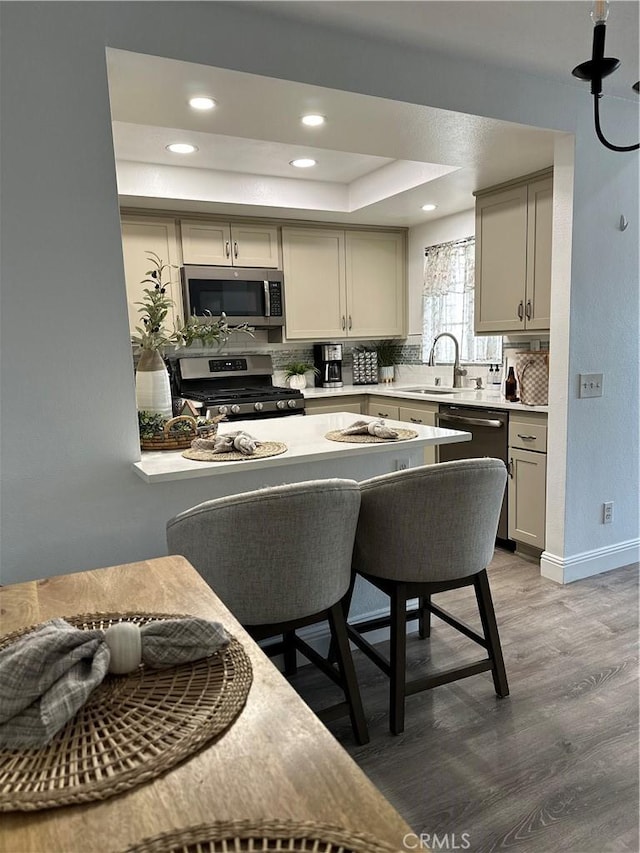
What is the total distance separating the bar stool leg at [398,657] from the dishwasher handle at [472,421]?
1.78 m

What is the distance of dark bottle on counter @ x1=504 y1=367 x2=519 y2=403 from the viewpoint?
136 inches

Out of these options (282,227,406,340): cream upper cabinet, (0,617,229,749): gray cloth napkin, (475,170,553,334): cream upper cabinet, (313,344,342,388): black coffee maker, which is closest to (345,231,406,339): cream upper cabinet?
(282,227,406,340): cream upper cabinet

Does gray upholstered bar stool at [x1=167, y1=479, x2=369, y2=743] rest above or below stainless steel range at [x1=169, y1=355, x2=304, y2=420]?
below

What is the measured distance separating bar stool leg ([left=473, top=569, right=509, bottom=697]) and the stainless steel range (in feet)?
7.80

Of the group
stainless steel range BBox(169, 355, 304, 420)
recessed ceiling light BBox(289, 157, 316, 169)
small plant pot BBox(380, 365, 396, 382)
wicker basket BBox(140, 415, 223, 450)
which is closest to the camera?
wicker basket BBox(140, 415, 223, 450)

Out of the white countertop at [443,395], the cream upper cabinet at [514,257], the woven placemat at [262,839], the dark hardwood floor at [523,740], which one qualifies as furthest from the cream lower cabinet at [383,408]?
the woven placemat at [262,839]

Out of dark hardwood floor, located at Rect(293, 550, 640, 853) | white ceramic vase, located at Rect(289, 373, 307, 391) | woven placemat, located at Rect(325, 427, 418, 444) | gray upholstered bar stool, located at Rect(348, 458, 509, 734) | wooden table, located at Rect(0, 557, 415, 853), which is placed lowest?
dark hardwood floor, located at Rect(293, 550, 640, 853)

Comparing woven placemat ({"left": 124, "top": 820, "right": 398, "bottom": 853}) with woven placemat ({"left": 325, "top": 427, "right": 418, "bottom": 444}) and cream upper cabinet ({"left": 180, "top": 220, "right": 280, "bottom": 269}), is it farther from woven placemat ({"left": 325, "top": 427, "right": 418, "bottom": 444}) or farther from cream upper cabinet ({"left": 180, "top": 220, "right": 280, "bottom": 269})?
cream upper cabinet ({"left": 180, "top": 220, "right": 280, "bottom": 269})

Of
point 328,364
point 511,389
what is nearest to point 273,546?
point 511,389

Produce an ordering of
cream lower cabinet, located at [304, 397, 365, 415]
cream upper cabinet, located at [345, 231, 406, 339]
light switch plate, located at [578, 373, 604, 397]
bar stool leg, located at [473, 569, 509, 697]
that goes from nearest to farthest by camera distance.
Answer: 1. bar stool leg, located at [473, 569, 509, 697]
2. light switch plate, located at [578, 373, 604, 397]
3. cream lower cabinet, located at [304, 397, 365, 415]
4. cream upper cabinet, located at [345, 231, 406, 339]

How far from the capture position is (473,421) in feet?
11.6

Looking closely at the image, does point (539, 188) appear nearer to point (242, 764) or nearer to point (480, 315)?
point (480, 315)

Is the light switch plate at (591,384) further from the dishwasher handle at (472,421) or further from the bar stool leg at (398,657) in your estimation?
the bar stool leg at (398,657)

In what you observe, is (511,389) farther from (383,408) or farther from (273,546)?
(273,546)
